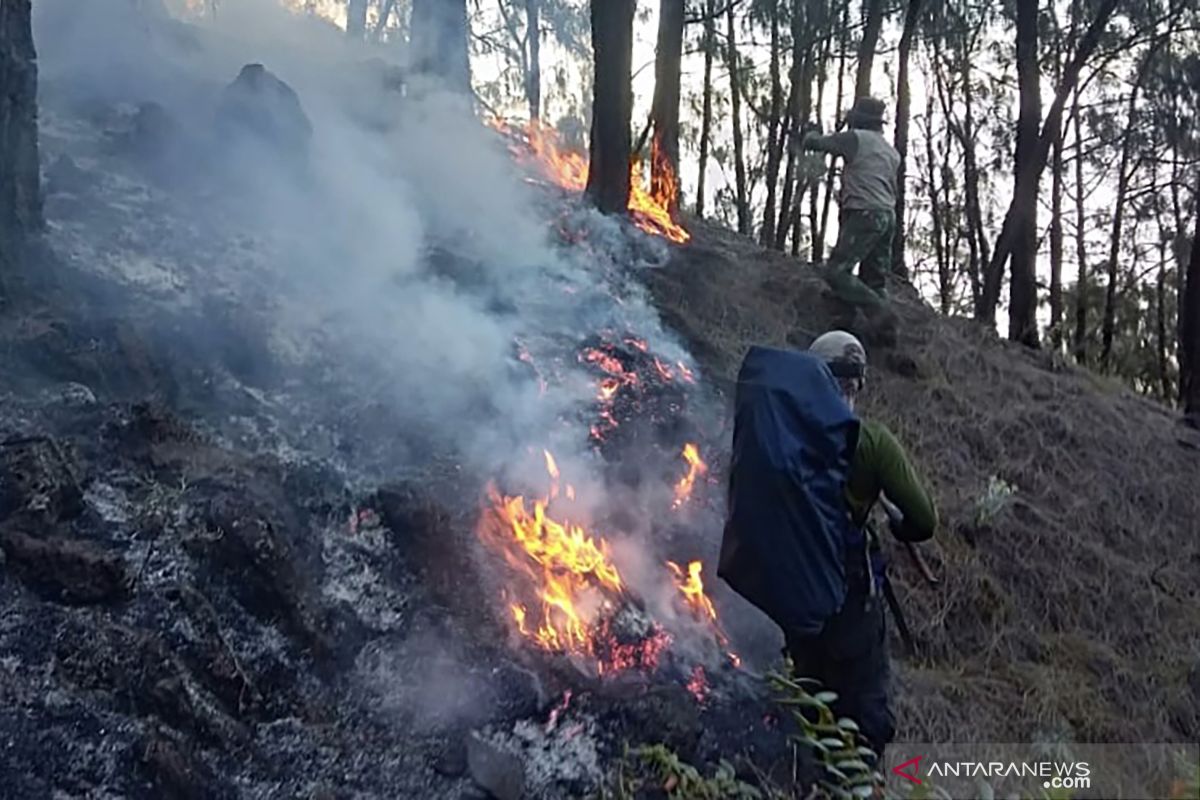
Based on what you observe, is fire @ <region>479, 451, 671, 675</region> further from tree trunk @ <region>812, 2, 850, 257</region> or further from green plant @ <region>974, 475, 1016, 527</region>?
tree trunk @ <region>812, 2, 850, 257</region>

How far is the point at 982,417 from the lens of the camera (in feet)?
32.0

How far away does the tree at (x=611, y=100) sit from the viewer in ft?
33.6

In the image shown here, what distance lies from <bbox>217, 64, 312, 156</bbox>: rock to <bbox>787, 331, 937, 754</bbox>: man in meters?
5.93

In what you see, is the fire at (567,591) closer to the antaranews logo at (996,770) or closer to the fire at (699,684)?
the fire at (699,684)

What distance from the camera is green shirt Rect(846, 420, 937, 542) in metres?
4.50

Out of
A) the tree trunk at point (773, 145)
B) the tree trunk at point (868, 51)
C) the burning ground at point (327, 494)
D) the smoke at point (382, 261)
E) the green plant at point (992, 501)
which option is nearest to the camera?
the burning ground at point (327, 494)

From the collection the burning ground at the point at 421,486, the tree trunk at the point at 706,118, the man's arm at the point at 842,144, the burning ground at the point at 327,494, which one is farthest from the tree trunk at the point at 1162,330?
the burning ground at the point at 327,494

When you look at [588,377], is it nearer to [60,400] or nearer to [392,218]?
[392,218]

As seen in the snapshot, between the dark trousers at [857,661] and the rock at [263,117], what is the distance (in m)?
6.18

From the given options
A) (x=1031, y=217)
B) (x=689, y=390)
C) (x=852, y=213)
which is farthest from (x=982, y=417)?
(x=1031, y=217)

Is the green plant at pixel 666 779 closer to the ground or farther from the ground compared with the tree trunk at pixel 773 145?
closer to the ground

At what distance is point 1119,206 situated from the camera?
971 inches

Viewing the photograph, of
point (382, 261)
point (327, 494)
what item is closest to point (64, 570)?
point (327, 494)

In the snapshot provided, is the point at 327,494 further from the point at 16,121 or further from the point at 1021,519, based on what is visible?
the point at 1021,519
